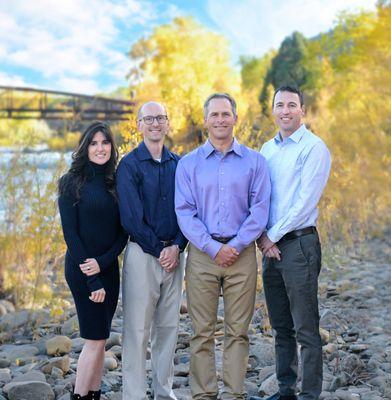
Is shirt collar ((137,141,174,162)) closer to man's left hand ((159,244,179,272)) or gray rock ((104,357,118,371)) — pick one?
man's left hand ((159,244,179,272))

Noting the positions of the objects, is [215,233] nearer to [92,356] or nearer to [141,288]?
[141,288]

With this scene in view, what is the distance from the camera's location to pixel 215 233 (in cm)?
429

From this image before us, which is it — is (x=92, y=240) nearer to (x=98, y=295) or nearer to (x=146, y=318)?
(x=98, y=295)

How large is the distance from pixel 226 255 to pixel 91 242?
0.92m

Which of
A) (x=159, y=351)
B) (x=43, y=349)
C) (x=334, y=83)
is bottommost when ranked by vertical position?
(x=43, y=349)

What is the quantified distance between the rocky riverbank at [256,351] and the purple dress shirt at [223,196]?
157 cm

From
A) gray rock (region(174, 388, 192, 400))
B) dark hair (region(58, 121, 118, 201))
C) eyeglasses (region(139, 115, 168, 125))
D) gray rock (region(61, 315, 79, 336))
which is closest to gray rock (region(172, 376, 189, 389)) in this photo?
gray rock (region(174, 388, 192, 400))

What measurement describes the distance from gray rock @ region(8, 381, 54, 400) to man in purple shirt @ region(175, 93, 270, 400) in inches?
55.0

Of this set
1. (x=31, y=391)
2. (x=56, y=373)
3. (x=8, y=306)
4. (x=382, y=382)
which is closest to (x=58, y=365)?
(x=56, y=373)

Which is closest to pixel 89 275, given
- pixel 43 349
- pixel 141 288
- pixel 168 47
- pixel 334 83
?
pixel 141 288

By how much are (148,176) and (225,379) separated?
154cm

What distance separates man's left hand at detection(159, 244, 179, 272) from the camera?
421 cm

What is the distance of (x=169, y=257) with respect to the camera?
13.9 feet

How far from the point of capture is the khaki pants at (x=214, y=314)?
4324 millimetres
